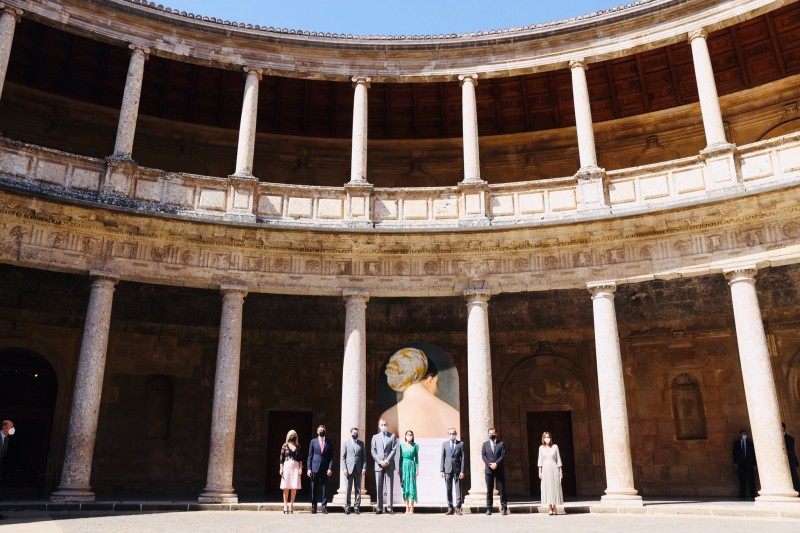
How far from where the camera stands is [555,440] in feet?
58.5

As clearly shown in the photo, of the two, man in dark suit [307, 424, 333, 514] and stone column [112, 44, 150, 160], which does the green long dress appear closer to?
man in dark suit [307, 424, 333, 514]

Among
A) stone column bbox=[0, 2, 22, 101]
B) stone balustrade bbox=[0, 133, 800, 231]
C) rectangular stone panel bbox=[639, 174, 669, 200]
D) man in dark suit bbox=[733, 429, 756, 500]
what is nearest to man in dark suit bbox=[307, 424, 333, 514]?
stone balustrade bbox=[0, 133, 800, 231]

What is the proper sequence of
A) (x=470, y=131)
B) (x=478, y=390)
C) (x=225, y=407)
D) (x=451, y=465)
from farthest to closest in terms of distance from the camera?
1. (x=470, y=131)
2. (x=478, y=390)
3. (x=225, y=407)
4. (x=451, y=465)

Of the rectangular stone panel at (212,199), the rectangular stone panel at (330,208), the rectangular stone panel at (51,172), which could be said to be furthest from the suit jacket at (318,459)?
the rectangular stone panel at (51,172)

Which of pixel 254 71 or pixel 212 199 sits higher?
pixel 254 71

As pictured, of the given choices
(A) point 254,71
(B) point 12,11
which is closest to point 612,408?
(A) point 254,71

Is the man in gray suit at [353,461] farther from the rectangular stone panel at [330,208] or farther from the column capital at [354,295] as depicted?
the rectangular stone panel at [330,208]

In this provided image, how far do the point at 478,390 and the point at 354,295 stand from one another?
3.28m

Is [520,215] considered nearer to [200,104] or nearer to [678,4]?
[678,4]

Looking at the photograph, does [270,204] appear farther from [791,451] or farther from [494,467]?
[791,451]

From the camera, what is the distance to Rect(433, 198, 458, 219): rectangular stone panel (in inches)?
597

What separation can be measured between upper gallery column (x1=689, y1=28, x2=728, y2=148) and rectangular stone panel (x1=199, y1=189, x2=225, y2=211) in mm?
10311

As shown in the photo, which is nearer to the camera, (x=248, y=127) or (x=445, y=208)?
(x=445, y=208)

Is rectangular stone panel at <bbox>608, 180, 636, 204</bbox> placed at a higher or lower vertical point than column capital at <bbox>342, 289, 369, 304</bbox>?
higher
